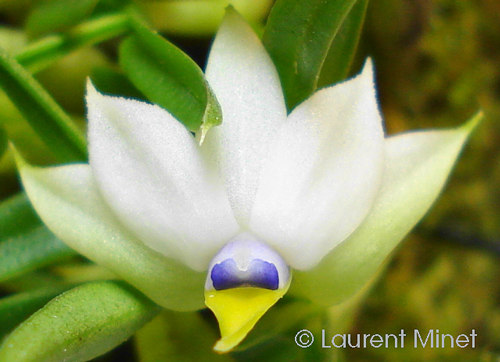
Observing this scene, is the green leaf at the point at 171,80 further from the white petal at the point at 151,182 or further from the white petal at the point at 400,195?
the white petal at the point at 400,195

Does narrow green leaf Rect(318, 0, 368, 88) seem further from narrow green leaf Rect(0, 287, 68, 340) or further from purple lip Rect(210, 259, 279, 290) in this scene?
narrow green leaf Rect(0, 287, 68, 340)

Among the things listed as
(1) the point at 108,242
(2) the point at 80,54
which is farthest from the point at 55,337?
(2) the point at 80,54

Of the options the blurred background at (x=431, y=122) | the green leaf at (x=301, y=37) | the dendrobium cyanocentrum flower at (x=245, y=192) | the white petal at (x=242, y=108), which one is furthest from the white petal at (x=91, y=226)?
the blurred background at (x=431, y=122)

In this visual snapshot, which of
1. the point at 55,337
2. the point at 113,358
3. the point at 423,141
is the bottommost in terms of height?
the point at 113,358

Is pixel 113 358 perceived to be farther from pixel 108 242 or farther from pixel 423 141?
pixel 423 141

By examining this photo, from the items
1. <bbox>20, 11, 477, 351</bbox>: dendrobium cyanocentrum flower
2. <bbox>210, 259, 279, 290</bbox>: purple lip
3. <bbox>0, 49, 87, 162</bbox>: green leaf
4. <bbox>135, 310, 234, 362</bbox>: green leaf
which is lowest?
<bbox>135, 310, 234, 362</bbox>: green leaf

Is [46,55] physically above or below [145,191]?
above

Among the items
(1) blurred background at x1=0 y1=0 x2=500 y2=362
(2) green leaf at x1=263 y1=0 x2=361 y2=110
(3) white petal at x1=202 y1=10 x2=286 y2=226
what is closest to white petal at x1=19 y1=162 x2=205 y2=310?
(3) white petal at x1=202 y1=10 x2=286 y2=226
